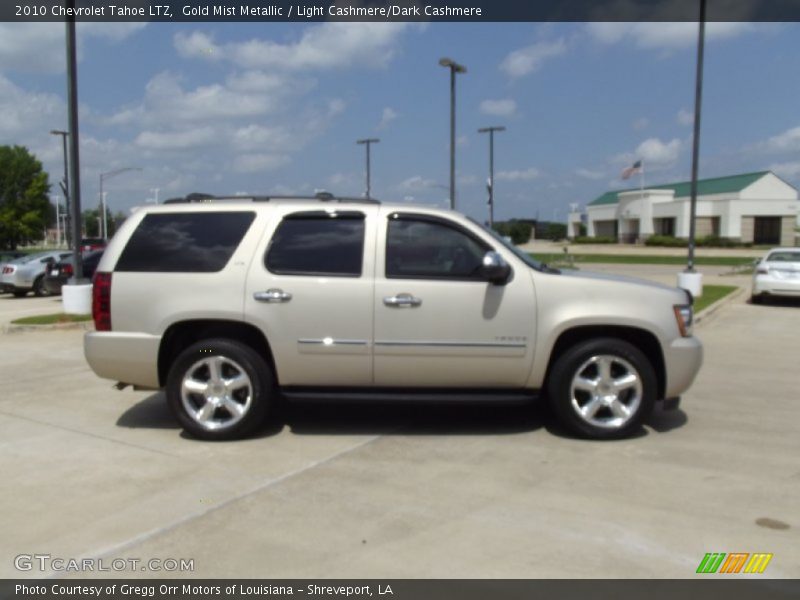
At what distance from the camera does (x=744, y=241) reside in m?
64.6

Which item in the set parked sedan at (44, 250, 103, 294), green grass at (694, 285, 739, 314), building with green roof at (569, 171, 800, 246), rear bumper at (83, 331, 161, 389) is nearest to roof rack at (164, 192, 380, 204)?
rear bumper at (83, 331, 161, 389)

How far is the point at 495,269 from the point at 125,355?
2.93 m

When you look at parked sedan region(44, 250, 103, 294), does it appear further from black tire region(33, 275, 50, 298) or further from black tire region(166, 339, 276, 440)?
black tire region(166, 339, 276, 440)

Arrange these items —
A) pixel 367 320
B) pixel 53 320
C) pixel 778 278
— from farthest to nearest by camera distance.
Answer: pixel 778 278
pixel 53 320
pixel 367 320

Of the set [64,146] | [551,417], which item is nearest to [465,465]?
[551,417]

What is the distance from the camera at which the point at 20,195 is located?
59844 mm

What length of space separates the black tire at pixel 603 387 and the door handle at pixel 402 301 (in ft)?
3.90

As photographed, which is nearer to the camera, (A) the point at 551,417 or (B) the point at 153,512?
(B) the point at 153,512

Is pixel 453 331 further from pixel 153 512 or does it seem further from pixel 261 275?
pixel 153 512

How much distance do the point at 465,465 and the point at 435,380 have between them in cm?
76

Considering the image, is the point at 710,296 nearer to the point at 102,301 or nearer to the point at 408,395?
the point at 408,395
